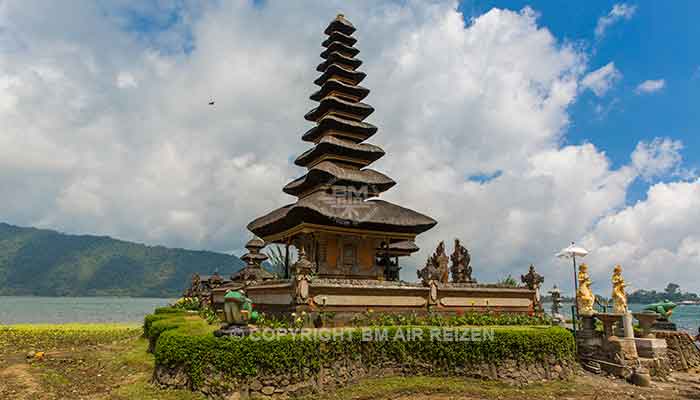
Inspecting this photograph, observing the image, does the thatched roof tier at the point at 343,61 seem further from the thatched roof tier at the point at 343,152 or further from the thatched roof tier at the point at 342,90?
the thatched roof tier at the point at 343,152

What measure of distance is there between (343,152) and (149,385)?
52.8 ft

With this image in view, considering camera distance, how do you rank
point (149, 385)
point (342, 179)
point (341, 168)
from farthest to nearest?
point (341, 168) → point (342, 179) → point (149, 385)

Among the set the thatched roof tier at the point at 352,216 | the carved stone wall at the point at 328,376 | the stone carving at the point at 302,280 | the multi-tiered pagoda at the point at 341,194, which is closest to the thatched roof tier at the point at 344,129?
the multi-tiered pagoda at the point at 341,194

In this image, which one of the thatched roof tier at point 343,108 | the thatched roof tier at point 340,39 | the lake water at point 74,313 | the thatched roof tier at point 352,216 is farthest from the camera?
the lake water at point 74,313

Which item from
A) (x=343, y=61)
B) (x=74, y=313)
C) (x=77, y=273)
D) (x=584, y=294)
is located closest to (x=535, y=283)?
(x=584, y=294)

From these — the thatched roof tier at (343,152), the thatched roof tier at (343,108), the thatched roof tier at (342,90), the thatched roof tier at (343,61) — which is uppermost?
the thatched roof tier at (343,61)

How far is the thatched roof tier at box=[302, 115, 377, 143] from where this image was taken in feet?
86.8

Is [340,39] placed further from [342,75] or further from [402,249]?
[402,249]

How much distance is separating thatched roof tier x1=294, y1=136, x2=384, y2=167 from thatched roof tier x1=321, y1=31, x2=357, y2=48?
7965 millimetres

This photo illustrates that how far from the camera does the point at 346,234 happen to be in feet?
74.1

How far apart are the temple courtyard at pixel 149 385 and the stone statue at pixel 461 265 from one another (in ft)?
28.5

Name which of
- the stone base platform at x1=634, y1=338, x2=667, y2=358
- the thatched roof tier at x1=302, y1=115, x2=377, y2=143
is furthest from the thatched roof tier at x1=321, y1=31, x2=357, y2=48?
the stone base platform at x1=634, y1=338, x2=667, y2=358

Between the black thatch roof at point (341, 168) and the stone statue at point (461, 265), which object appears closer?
the black thatch roof at point (341, 168)

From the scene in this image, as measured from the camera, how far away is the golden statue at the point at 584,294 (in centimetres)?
1830
